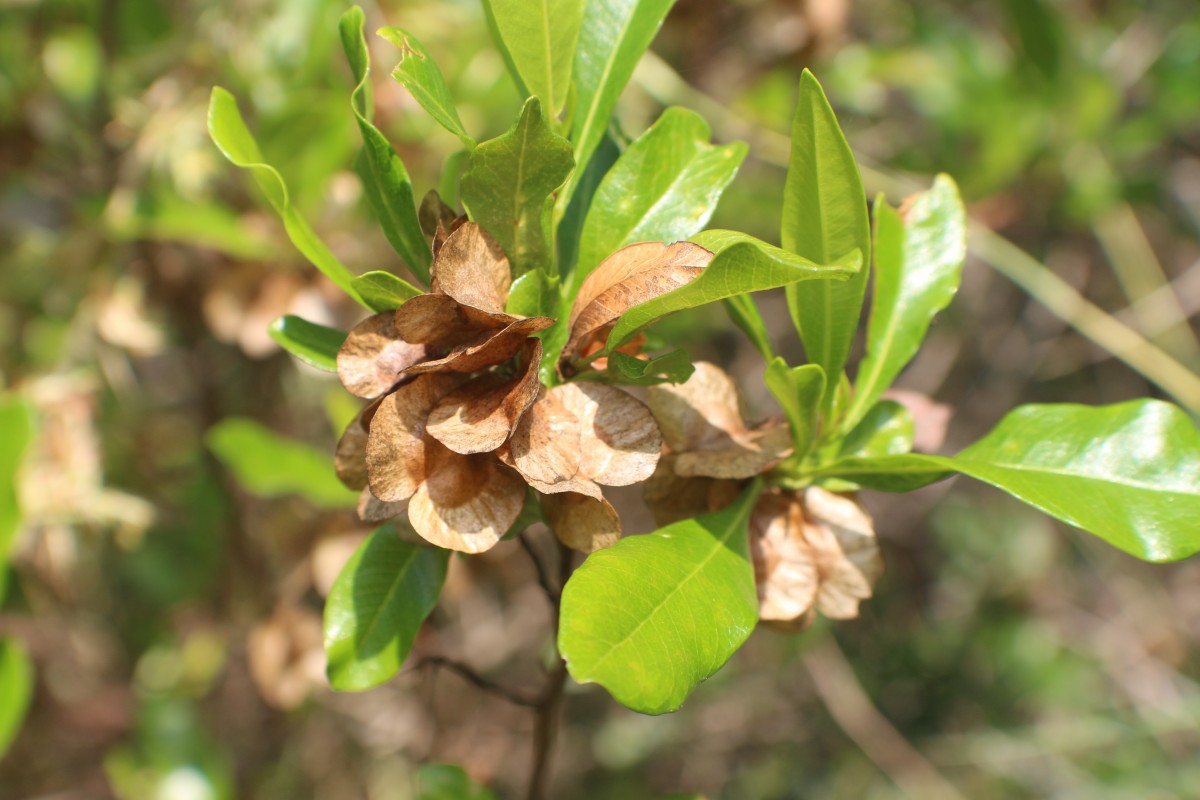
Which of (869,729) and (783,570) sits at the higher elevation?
(783,570)

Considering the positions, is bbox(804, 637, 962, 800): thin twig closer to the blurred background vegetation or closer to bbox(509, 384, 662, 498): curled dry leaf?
the blurred background vegetation

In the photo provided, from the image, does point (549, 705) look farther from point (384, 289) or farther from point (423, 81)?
point (423, 81)

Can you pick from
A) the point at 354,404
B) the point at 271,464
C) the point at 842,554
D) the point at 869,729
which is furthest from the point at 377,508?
the point at 869,729

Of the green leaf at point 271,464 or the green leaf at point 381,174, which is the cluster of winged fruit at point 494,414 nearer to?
the green leaf at point 381,174

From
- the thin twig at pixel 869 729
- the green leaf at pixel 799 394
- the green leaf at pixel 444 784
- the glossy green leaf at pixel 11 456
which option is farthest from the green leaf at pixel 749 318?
the thin twig at pixel 869 729

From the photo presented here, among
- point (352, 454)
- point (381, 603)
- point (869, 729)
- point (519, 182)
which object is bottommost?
point (869, 729)

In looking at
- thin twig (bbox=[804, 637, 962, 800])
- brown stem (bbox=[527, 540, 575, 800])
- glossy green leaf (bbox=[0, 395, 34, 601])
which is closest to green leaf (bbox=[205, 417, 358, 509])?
glossy green leaf (bbox=[0, 395, 34, 601])

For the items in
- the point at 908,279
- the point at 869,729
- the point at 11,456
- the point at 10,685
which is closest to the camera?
the point at 908,279
